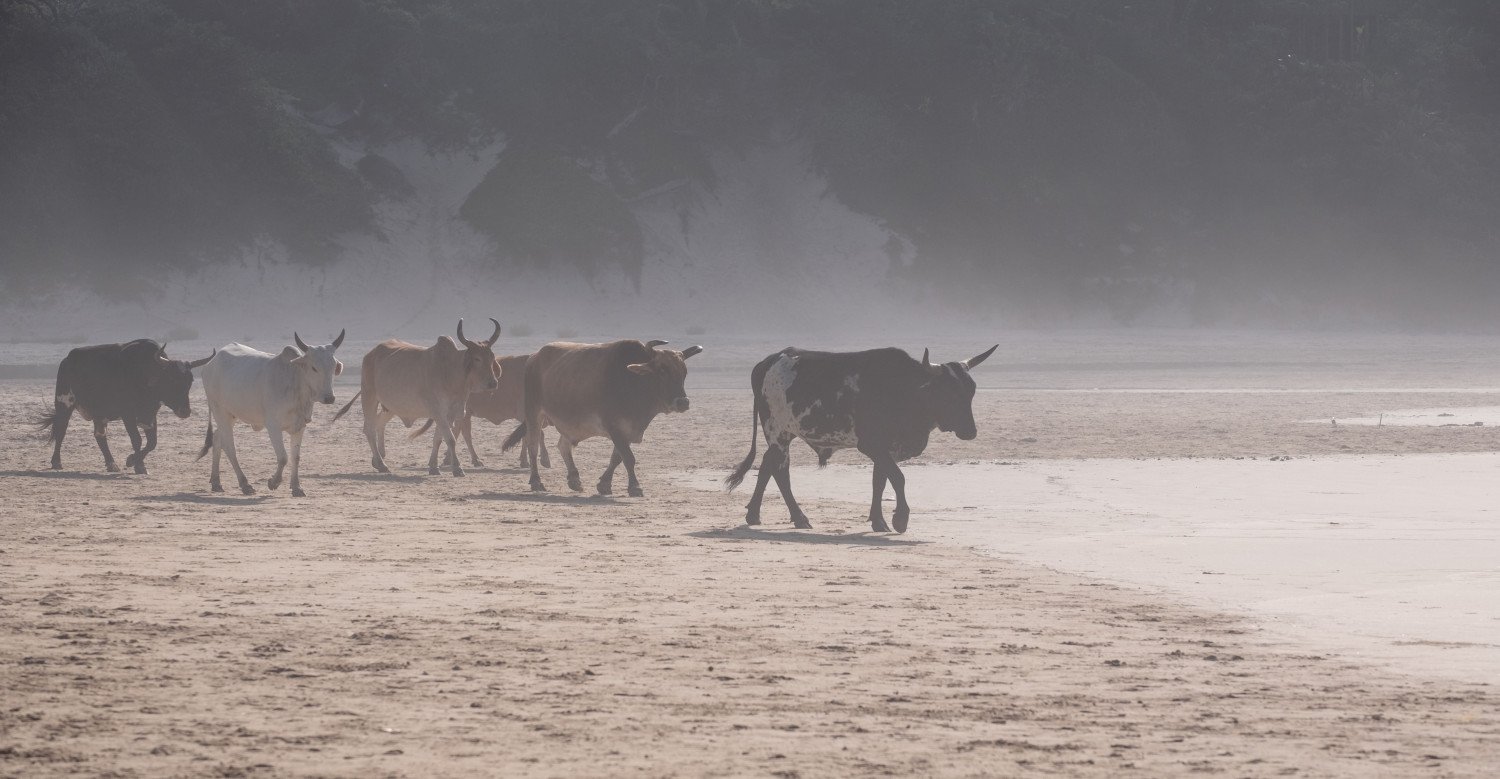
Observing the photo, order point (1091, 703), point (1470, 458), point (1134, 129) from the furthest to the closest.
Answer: point (1134, 129) < point (1470, 458) < point (1091, 703)

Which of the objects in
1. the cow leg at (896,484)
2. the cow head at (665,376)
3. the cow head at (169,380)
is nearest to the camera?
the cow leg at (896,484)

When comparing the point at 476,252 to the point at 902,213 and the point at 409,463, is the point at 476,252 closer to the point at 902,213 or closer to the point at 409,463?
the point at 902,213

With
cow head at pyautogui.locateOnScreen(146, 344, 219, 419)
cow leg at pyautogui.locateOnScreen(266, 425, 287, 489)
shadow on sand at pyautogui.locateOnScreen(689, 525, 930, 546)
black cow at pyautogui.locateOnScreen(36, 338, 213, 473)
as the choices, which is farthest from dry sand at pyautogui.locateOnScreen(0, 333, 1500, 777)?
cow head at pyautogui.locateOnScreen(146, 344, 219, 419)

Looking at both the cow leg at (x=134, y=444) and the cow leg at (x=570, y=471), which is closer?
the cow leg at (x=570, y=471)

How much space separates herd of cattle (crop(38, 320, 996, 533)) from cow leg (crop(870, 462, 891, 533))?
1 centimetres

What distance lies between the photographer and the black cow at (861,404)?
1238 cm

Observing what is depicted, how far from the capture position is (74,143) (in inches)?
1785

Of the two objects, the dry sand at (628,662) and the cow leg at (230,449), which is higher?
the cow leg at (230,449)

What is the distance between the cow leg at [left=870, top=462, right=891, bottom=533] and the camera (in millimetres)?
11922

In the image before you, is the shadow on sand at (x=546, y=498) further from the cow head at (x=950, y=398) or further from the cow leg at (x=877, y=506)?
the cow head at (x=950, y=398)

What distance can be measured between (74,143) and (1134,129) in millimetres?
30684

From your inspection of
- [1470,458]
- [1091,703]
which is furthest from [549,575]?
[1470,458]

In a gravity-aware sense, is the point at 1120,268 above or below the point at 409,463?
above

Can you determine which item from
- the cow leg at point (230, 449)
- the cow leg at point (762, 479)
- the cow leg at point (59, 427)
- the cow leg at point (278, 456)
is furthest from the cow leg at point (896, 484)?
the cow leg at point (59, 427)
